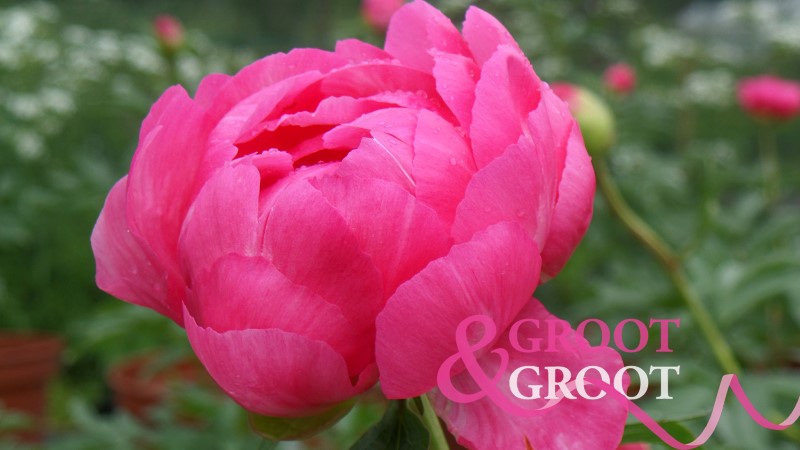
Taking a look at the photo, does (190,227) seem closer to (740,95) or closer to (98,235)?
(98,235)

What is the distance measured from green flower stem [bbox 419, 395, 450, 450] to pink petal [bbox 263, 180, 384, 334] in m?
0.04

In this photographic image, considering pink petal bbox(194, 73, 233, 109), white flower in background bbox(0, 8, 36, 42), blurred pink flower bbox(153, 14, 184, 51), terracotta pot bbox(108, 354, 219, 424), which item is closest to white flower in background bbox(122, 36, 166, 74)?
white flower in background bbox(0, 8, 36, 42)

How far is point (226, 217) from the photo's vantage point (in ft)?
0.85

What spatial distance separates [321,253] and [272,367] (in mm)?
33

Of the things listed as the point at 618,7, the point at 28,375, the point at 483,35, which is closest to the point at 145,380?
the point at 28,375

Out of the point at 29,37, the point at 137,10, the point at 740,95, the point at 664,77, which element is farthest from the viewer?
the point at 137,10

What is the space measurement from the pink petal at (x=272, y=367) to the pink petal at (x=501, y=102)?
0.07 meters

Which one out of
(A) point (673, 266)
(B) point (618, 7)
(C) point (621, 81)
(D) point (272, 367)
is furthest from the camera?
(B) point (618, 7)

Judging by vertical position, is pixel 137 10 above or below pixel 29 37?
below

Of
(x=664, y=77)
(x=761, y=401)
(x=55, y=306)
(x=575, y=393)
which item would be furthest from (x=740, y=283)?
(x=664, y=77)

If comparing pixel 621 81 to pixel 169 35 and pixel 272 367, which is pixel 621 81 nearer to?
pixel 169 35

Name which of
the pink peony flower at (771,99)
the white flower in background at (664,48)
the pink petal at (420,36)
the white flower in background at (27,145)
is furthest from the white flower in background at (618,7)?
the pink petal at (420,36)

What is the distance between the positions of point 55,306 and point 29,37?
77 centimetres

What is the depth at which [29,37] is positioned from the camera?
8.36 ft
